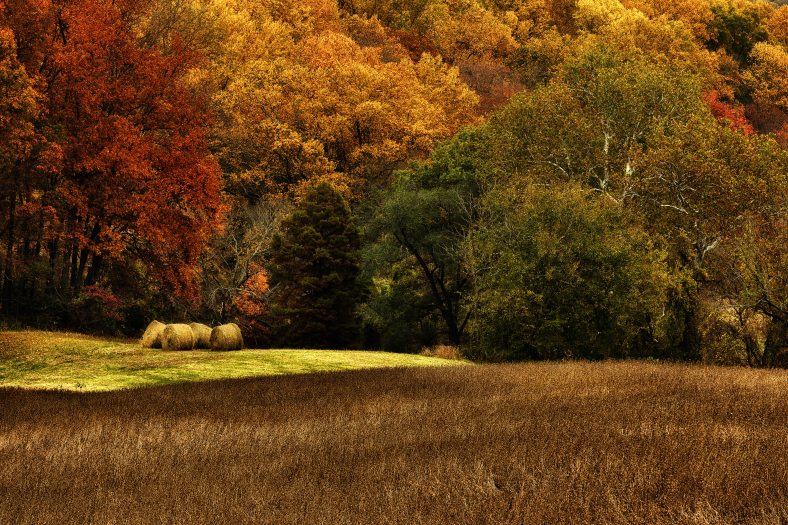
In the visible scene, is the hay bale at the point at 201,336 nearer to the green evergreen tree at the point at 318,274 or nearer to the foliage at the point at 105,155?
the foliage at the point at 105,155

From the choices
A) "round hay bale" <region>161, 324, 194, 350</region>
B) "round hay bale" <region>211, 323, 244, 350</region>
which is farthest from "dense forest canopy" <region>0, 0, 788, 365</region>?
"round hay bale" <region>211, 323, 244, 350</region>

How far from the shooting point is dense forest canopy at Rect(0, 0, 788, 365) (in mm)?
26500

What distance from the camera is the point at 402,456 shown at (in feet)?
25.3

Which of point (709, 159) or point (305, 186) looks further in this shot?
point (305, 186)

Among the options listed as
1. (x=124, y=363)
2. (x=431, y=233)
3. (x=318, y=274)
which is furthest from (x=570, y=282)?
(x=318, y=274)

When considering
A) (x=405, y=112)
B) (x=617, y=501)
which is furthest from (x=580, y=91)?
(x=617, y=501)

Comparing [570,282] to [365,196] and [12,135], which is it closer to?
[12,135]

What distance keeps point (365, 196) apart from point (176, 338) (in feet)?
83.9

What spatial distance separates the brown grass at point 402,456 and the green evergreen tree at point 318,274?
2333cm

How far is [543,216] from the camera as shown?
88.2 ft

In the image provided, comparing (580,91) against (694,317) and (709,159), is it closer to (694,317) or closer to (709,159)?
(709,159)

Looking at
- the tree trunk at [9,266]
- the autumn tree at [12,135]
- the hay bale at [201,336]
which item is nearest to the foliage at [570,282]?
the hay bale at [201,336]

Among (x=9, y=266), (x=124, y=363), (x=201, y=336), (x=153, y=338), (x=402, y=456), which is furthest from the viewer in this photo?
(x=9, y=266)

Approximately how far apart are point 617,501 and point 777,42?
104530 millimetres
